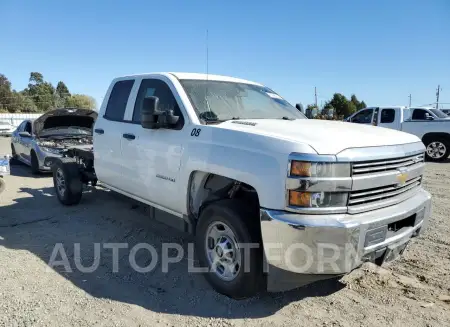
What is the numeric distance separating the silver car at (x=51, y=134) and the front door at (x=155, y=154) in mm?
5264

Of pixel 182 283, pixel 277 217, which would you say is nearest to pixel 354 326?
pixel 277 217

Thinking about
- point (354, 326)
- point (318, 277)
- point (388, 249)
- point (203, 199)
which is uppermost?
point (203, 199)

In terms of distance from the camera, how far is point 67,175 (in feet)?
20.8

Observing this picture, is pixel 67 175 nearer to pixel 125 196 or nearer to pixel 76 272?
pixel 125 196

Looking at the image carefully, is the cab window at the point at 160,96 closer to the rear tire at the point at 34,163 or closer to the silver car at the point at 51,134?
the silver car at the point at 51,134

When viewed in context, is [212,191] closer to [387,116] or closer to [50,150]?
[50,150]

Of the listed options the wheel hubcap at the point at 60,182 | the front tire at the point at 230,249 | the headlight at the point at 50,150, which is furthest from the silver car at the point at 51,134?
the front tire at the point at 230,249

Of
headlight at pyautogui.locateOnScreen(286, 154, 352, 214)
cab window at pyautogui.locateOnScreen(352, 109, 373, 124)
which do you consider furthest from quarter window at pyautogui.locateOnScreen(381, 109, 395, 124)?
headlight at pyautogui.locateOnScreen(286, 154, 352, 214)

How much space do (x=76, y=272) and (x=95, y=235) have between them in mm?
1146

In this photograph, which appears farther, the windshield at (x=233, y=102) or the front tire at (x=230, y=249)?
the windshield at (x=233, y=102)

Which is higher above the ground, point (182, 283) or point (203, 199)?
point (203, 199)

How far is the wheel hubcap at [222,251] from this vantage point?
3.36 meters

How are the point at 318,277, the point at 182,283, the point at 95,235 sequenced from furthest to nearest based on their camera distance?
the point at 95,235 < the point at 182,283 < the point at 318,277

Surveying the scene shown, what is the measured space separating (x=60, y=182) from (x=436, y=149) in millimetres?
12600
